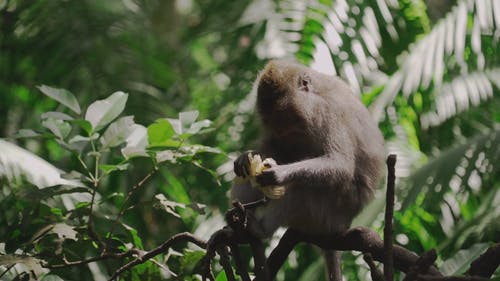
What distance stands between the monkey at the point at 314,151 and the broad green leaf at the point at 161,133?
69 centimetres

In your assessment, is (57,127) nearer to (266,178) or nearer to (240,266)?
(266,178)

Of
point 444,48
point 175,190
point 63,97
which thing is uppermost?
point 63,97

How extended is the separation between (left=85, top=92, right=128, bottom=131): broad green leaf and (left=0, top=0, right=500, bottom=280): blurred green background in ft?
3.57

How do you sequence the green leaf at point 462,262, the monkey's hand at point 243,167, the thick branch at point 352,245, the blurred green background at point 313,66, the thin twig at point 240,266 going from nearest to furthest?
the thin twig at point 240,266 → the thick branch at point 352,245 → the green leaf at point 462,262 → the monkey's hand at point 243,167 → the blurred green background at point 313,66

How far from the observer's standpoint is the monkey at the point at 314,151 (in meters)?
3.58

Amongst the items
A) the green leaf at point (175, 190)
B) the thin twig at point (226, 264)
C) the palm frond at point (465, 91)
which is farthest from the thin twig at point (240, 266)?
the palm frond at point (465, 91)

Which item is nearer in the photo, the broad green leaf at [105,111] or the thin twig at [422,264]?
the thin twig at [422,264]

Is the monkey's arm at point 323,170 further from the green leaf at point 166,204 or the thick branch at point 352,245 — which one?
the green leaf at point 166,204

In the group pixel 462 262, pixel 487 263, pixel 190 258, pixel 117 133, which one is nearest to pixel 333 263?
pixel 462 262

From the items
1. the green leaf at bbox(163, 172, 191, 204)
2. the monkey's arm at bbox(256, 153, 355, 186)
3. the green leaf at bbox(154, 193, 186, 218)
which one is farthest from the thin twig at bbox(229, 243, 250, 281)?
the green leaf at bbox(163, 172, 191, 204)

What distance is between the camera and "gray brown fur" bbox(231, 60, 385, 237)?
3.59 metres

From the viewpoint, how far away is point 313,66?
5.56 m

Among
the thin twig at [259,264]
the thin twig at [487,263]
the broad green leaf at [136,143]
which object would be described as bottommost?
the thin twig at [259,264]

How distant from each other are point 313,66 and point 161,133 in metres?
2.85
